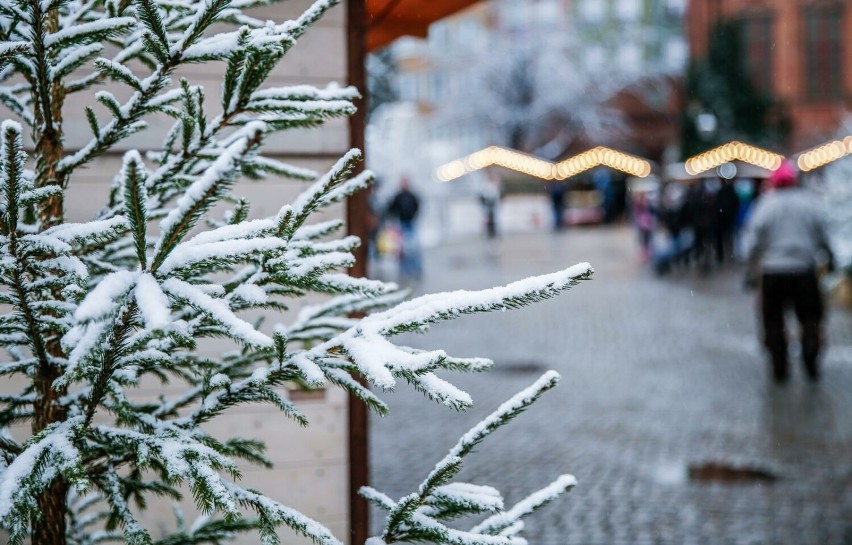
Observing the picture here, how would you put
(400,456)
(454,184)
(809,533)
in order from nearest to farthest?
(809,533), (400,456), (454,184)

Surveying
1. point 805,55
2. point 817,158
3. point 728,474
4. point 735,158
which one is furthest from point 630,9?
point 728,474

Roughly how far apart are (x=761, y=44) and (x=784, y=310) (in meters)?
45.8

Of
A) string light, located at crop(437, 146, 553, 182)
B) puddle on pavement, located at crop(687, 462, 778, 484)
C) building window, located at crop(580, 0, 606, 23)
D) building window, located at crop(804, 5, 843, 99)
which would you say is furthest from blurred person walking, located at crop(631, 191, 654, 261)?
building window, located at crop(580, 0, 606, 23)

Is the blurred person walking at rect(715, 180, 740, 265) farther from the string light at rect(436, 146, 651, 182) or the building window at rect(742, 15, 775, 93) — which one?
the building window at rect(742, 15, 775, 93)

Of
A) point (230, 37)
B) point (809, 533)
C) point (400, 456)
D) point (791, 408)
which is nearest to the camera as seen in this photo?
point (230, 37)

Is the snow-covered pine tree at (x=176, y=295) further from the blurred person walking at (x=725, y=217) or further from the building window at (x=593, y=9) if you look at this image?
the building window at (x=593, y=9)

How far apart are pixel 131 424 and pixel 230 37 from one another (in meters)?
0.78

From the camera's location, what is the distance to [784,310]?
9.17 meters

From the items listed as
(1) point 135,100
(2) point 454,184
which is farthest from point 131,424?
(2) point 454,184

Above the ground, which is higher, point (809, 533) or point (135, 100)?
point (135, 100)

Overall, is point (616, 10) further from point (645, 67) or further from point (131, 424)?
point (131, 424)

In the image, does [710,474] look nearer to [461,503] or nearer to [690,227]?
[461,503]

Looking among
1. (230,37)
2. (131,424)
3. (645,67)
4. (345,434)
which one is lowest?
(345,434)

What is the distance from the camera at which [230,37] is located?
1.79 meters
